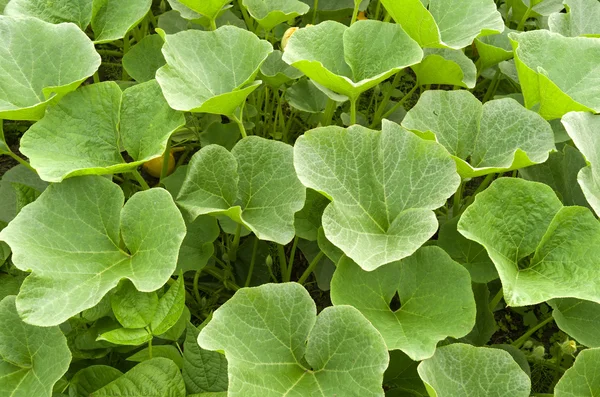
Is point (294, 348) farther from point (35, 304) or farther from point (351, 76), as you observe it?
point (351, 76)

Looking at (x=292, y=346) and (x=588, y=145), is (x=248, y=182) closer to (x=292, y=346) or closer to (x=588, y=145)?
(x=292, y=346)

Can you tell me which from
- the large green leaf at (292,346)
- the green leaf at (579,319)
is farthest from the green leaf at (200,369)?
the green leaf at (579,319)

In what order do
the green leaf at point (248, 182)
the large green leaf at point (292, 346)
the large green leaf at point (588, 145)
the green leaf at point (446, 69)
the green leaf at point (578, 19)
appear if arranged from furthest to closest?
the green leaf at point (578, 19) → the green leaf at point (446, 69) → the green leaf at point (248, 182) → the large green leaf at point (588, 145) → the large green leaf at point (292, 346)

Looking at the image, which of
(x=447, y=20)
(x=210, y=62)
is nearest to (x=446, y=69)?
(x=447, y=20)

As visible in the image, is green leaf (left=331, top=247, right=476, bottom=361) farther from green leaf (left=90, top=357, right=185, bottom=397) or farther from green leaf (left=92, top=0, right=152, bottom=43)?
green leaf (left=92, top=0, right=152, bottom=43)

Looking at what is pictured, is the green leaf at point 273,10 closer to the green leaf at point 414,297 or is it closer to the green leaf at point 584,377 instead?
the green leaf at point 414,297

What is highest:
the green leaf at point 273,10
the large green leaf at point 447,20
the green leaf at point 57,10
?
the large green leaf at point 447,20

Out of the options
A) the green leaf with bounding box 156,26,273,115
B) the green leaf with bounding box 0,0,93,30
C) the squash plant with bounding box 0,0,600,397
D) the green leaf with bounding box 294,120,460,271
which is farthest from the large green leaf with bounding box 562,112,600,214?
the green leaf with bounding box 0,0,93,30

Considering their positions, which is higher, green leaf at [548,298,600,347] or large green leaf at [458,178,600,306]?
Result: large green leaf at [458,178,600,306]
